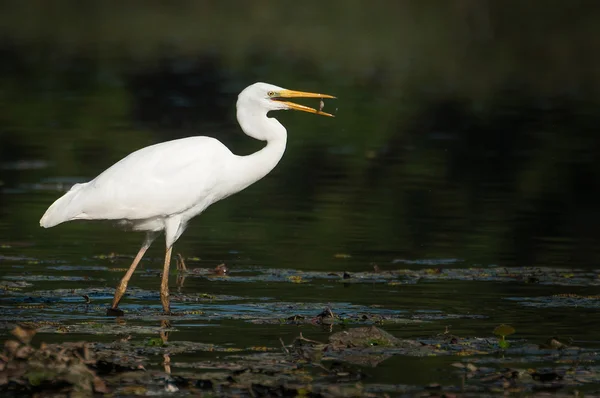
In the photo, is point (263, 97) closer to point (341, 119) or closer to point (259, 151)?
point (259, 151)

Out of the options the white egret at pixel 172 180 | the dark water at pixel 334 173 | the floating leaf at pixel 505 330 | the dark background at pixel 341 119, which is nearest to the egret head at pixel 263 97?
the white egret at pixel 172 180

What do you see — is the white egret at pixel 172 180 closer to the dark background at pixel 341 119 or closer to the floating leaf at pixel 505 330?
the dark background at pixel 341 119

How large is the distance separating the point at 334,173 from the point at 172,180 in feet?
28.6

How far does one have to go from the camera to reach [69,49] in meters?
40.1

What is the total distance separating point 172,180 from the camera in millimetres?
10539

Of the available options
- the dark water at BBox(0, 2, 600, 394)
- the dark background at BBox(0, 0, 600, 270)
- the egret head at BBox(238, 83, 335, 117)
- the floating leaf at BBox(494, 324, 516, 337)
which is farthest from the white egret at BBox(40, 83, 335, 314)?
the floating leaf at BBox(494, 324, 516, 337)

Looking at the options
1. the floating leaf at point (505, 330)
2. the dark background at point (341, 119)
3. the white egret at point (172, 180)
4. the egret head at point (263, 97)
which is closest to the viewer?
the floating leaf at point (505, 330)

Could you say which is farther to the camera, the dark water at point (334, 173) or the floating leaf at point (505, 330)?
the dark water at point (334, 173)

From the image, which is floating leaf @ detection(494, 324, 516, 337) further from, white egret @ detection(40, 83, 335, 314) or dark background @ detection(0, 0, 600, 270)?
dark background @ detection(0, 0, 600, 270)

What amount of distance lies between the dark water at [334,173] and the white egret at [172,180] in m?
0.67

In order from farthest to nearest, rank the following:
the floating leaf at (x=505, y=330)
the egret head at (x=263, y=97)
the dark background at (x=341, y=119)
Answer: the dark background at (x=341, y=119), the egret head at (x=263, y=97), the floating leaf at (x=505, y=330)

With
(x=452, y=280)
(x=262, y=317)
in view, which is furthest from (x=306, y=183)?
(x=262, y=317)

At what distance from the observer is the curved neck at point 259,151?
10766 mm

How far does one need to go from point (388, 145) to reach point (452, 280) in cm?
1114
